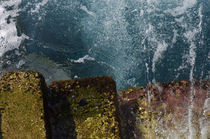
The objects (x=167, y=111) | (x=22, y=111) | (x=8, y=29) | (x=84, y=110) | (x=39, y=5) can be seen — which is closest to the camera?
(x=22, y=111)

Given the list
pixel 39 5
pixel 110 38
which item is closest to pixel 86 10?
pixel 110 38

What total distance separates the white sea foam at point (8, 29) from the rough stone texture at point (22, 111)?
1570 millimetres

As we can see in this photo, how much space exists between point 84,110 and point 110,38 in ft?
5.14

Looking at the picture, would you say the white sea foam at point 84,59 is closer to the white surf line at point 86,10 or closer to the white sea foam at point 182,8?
the white surf line at point 86,10

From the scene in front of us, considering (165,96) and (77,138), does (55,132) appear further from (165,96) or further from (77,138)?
(165,96)

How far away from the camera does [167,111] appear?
233 centimetres

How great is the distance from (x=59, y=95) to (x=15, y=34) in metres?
1.70

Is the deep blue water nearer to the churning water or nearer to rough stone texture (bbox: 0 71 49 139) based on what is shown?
the churning water

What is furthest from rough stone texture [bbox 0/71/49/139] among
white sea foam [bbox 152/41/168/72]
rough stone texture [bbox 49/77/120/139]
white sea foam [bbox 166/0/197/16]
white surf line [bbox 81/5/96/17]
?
white sea foam [bbox 166/0/197/16]

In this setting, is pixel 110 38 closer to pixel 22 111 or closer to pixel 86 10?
pixel 86 10

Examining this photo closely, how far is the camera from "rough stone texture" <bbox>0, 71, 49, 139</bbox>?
2.01 m

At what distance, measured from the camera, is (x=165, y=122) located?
7.60 feet

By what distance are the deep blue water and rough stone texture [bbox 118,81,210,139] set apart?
43.6 inches

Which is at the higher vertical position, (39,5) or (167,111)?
(39,5)
